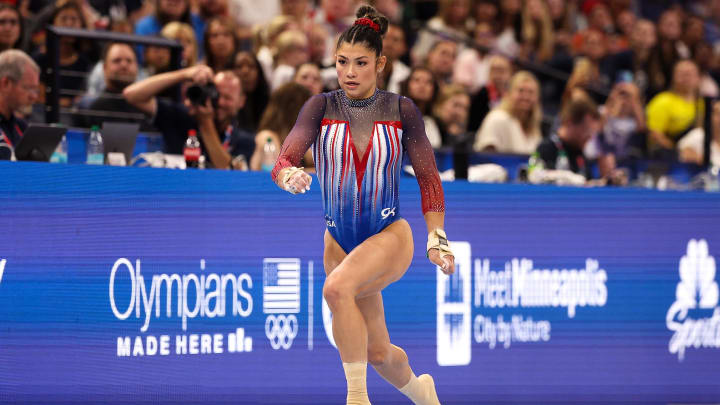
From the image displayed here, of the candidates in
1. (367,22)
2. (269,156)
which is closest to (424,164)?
(367,22)

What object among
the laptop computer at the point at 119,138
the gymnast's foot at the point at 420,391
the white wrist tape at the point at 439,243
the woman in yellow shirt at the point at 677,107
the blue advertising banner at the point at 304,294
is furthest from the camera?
the woman in yellow shirt at the point at 677,107

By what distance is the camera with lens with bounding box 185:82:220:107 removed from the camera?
7559 mm

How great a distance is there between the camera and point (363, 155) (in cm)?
527

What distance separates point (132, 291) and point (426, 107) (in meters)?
4.56

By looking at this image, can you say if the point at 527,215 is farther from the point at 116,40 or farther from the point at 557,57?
the point at 557,57

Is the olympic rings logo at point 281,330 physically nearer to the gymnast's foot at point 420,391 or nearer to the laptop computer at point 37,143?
the gymnast's foot at point 420,391

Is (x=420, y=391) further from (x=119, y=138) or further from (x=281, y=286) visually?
(x=119, y=138)

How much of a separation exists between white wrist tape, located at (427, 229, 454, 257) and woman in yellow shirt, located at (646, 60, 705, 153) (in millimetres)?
7610

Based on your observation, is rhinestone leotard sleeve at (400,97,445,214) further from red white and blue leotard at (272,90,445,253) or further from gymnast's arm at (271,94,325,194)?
gymnast's arm at (271,94,325,194)

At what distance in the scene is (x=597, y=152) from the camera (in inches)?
432

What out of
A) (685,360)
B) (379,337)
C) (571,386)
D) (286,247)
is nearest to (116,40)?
(286,247)

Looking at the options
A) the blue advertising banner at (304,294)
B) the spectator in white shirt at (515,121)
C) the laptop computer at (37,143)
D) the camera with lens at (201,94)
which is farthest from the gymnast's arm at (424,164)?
the spectator in white shirt at (515,121)

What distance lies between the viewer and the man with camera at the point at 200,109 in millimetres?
7445

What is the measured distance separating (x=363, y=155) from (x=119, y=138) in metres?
2.29
